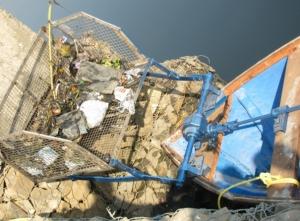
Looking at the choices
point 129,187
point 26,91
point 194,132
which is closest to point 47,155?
point 26,91

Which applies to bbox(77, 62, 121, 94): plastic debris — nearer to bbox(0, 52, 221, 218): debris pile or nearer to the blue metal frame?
the blue metal frame

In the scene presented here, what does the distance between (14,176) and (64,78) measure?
1.34 m

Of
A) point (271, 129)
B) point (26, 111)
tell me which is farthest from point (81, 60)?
point (271, 129)

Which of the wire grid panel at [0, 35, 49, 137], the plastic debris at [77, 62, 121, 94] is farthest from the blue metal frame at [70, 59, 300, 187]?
the wire grid panel at [0, 35, 49, 137]

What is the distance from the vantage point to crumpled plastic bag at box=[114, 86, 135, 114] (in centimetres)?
532

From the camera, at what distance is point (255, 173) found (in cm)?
534

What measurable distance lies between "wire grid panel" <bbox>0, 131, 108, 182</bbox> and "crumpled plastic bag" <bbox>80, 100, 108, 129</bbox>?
1.53 feet

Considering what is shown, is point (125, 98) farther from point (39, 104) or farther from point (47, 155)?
point (47, 155)

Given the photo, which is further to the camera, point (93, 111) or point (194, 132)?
point (93, 111)

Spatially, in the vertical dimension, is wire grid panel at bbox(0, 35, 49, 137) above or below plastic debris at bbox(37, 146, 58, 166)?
above

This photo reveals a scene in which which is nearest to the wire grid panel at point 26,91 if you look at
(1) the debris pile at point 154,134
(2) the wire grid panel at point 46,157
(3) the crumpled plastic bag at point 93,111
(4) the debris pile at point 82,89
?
(4) the debris pile at point 82,89

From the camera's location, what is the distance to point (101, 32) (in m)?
5.94

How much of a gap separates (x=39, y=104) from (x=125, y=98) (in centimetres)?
103

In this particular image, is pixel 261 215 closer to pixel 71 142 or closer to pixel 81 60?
pixel 71 142
